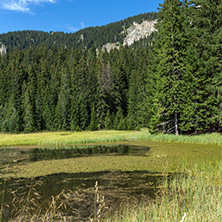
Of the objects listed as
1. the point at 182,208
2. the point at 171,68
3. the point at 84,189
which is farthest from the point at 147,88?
the point at 182,208

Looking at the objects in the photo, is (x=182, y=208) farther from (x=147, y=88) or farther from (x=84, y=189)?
(x=147, y=88)

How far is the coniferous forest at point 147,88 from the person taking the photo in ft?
86.4

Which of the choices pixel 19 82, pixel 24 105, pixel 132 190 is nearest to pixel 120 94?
pixel 24 105

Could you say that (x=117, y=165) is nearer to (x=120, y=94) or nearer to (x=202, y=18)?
(x=202, y=18)

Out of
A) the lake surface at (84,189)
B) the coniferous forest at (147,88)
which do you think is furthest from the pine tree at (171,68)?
the lake surface at (84,189)

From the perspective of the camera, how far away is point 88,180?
9508 millimetres

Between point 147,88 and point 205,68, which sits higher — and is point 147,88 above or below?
below

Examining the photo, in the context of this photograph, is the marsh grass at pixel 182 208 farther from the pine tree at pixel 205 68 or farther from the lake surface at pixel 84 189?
the pine tree at pixel 205 68

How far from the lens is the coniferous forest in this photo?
86.4 feet

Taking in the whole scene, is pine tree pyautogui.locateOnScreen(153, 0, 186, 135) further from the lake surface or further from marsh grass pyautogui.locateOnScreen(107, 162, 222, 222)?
marsh grass pyautogui.locateOnScreen(107, 162, 222, 222)

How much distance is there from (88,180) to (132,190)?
243cm

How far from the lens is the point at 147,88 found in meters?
35.9

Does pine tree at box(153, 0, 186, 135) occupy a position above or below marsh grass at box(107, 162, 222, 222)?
above

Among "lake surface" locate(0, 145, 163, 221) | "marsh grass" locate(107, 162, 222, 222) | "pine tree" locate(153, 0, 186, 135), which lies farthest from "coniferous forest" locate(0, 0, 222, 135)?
"marsh grass" locate(107, 162, 222, 222)
